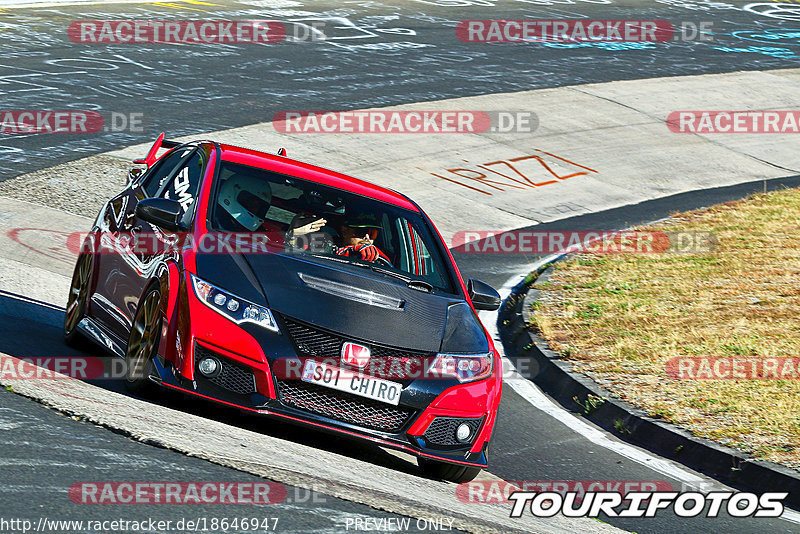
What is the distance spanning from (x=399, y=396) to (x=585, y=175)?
1225cm

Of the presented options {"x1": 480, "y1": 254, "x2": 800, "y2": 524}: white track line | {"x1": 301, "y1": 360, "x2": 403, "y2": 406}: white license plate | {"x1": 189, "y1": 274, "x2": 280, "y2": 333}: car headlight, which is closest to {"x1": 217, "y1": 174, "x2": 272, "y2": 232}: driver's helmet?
{"x1": 189, "y1": 274, "x2": 280, "y2": 333}: car headlight

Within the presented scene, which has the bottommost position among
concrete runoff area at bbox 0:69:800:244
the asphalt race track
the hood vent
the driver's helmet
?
concrete runoff area at bbox 0:69:800:244

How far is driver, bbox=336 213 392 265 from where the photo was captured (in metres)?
7.25

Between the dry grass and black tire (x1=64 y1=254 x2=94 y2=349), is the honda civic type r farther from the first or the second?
the dry grass

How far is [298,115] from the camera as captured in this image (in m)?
18.4

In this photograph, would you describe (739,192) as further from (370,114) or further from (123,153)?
(123,153)

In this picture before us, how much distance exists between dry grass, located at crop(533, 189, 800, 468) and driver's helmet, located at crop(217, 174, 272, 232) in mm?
3211

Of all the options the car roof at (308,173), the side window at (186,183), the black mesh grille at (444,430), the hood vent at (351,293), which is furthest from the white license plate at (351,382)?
the car roof at (308,173)

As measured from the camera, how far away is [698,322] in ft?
35.0

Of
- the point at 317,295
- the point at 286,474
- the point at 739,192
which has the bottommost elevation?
the point at 739,192

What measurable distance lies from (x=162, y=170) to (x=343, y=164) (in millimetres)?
8742

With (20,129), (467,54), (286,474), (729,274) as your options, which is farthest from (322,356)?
(467,54)

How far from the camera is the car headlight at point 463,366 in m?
6.42

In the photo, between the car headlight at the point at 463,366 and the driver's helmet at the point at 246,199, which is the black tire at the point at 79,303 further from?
the car headlight at the point at 463,366
